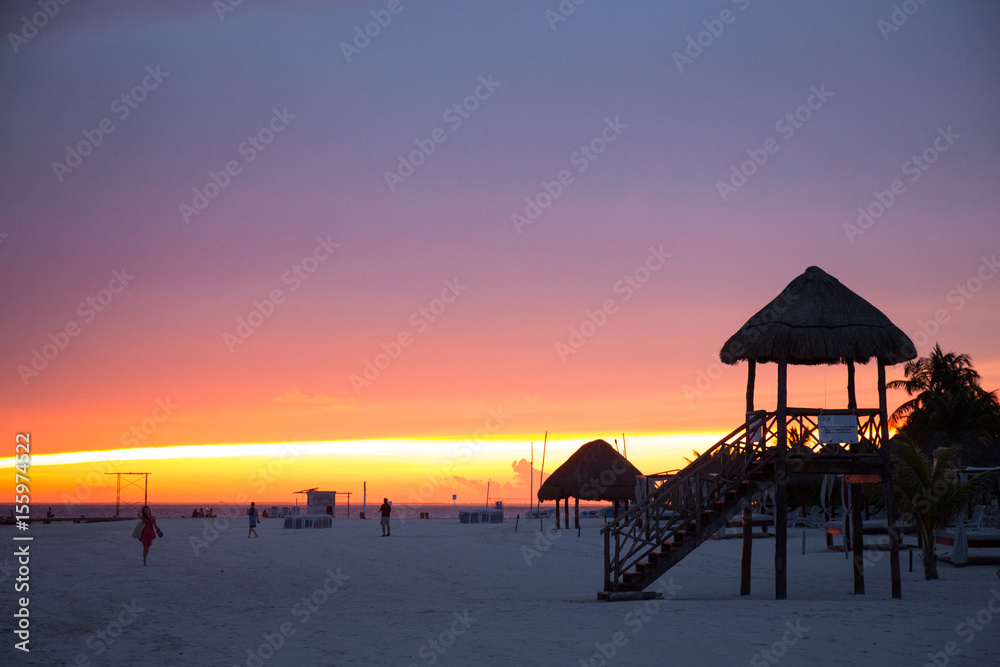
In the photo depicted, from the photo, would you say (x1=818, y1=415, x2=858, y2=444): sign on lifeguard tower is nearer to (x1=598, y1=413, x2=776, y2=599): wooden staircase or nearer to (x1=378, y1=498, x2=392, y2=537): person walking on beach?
(x1=598, y1=413, x2=776, y2=599): wooden staircase

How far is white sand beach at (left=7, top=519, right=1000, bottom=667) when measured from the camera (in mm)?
11156

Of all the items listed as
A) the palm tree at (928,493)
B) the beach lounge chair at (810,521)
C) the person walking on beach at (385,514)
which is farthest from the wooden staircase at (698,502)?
the beach lounge chair at (810,521)

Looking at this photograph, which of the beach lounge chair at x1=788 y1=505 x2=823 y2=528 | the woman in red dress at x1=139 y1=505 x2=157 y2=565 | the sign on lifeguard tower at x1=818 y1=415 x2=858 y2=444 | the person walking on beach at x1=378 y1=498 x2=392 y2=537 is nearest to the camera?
the sign on lifeguard tower at x1=818 y1=415 x2=858 y2=444

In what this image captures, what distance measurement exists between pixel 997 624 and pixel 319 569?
49.6ft

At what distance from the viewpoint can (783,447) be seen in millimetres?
17156

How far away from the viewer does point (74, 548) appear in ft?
94.7

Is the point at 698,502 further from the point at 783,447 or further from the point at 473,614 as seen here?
the point at 473,614

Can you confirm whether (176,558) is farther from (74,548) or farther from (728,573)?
(728,573)

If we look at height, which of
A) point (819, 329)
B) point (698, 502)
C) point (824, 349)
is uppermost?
point (819, 329)

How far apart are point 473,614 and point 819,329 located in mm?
8261

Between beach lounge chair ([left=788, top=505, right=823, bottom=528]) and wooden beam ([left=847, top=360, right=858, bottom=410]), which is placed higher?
wooden beam ([left=847, top=360, right=858, bottom=410])

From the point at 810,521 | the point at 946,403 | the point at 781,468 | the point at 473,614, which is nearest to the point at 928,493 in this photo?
the point at 781,468

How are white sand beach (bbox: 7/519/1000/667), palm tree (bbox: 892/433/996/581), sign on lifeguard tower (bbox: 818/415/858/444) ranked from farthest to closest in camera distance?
A: palm tree (bbox: 892/433/996/581)
sign on lifeguard tower (bbox: 818/415/858/444)
white sand beach (bbox: 7/519/1000/667)

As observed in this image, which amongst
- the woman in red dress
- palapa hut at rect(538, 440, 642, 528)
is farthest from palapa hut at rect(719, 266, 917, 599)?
palapa hut at rect(538, 440, 642, 528)
